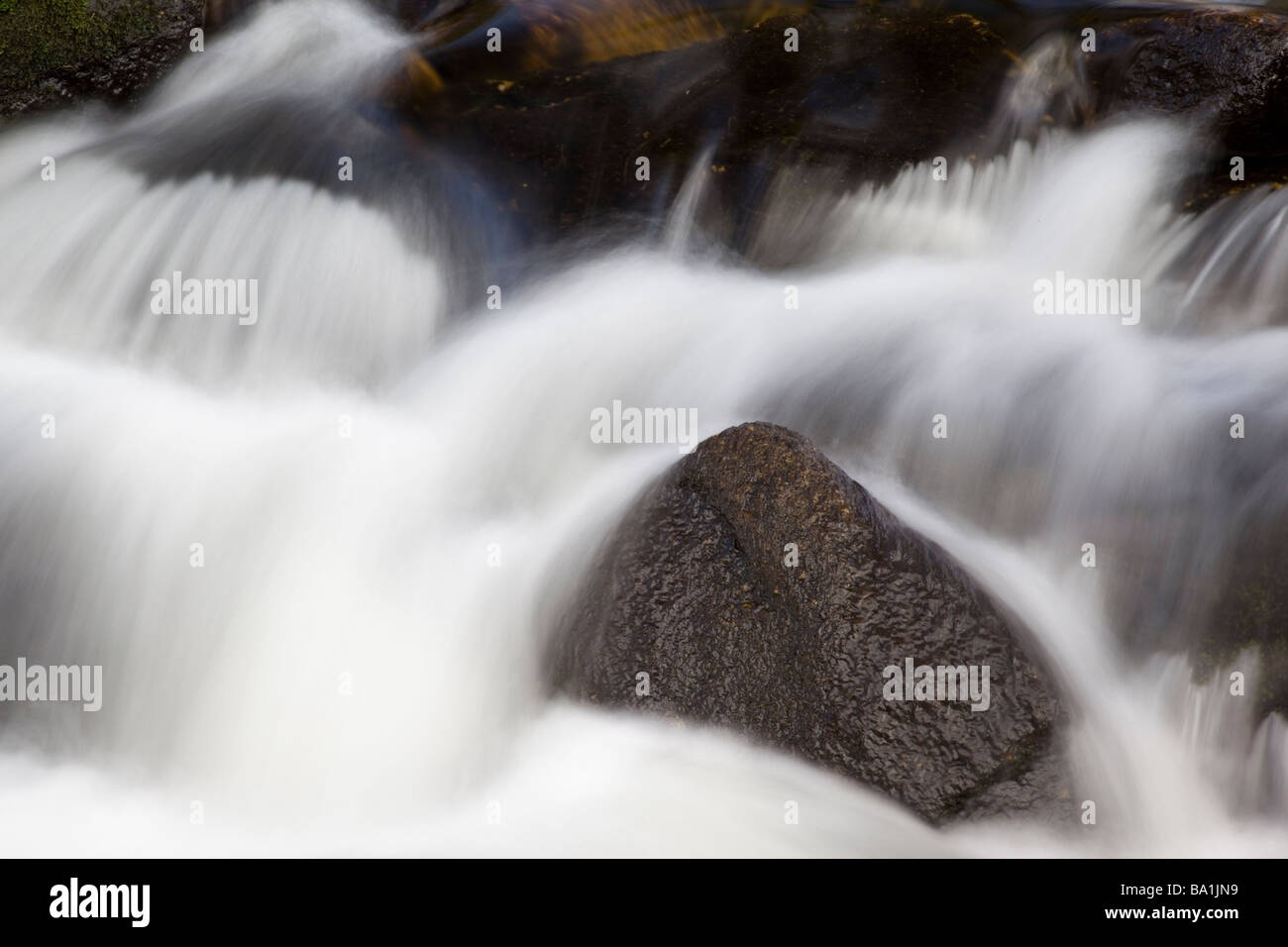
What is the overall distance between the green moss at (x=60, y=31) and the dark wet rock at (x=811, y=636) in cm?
530

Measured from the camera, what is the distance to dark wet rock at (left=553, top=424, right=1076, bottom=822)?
4016 mm

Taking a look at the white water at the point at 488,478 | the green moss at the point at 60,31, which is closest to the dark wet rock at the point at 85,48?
the green moss at the point at 60,31

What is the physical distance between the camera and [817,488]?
4.23 metres

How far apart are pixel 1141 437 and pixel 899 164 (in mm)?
2227

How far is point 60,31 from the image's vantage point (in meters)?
7.73

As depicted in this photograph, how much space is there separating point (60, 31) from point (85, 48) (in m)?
0.21

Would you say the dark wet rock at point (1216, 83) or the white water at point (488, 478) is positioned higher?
the dark wet rock at point (1216, 83)

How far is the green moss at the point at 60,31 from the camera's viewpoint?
7656mm
